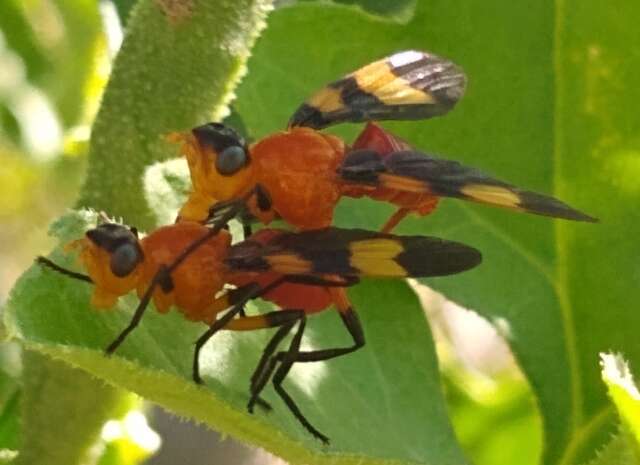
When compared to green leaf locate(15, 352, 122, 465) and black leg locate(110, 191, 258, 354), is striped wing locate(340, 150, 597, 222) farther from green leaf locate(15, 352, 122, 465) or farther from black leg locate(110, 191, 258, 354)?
green leaf locate(15, 352, 122, 465)

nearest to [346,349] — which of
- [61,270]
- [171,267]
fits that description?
[171,267]

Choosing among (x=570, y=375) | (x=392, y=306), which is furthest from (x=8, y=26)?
(x=570, y=375)

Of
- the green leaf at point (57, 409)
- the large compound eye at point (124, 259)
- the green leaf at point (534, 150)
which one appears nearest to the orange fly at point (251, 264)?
the large compound eye at point (124, 259)

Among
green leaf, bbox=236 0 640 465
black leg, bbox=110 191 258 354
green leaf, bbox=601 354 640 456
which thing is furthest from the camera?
green leaf, bbox=236 0 640 465

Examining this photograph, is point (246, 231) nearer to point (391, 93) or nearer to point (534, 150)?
point (391, 93)

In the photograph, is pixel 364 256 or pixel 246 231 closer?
pixel 364 256

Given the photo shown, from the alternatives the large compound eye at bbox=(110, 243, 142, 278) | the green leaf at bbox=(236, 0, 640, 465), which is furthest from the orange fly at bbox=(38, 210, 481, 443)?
the green leaf at bbox=(236, 0, 640, 465)

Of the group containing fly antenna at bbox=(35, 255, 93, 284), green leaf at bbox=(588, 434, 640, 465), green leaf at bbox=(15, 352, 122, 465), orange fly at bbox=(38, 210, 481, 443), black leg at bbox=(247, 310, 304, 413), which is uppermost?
fly antenna at bbox=(35, 255, 93, 284)
